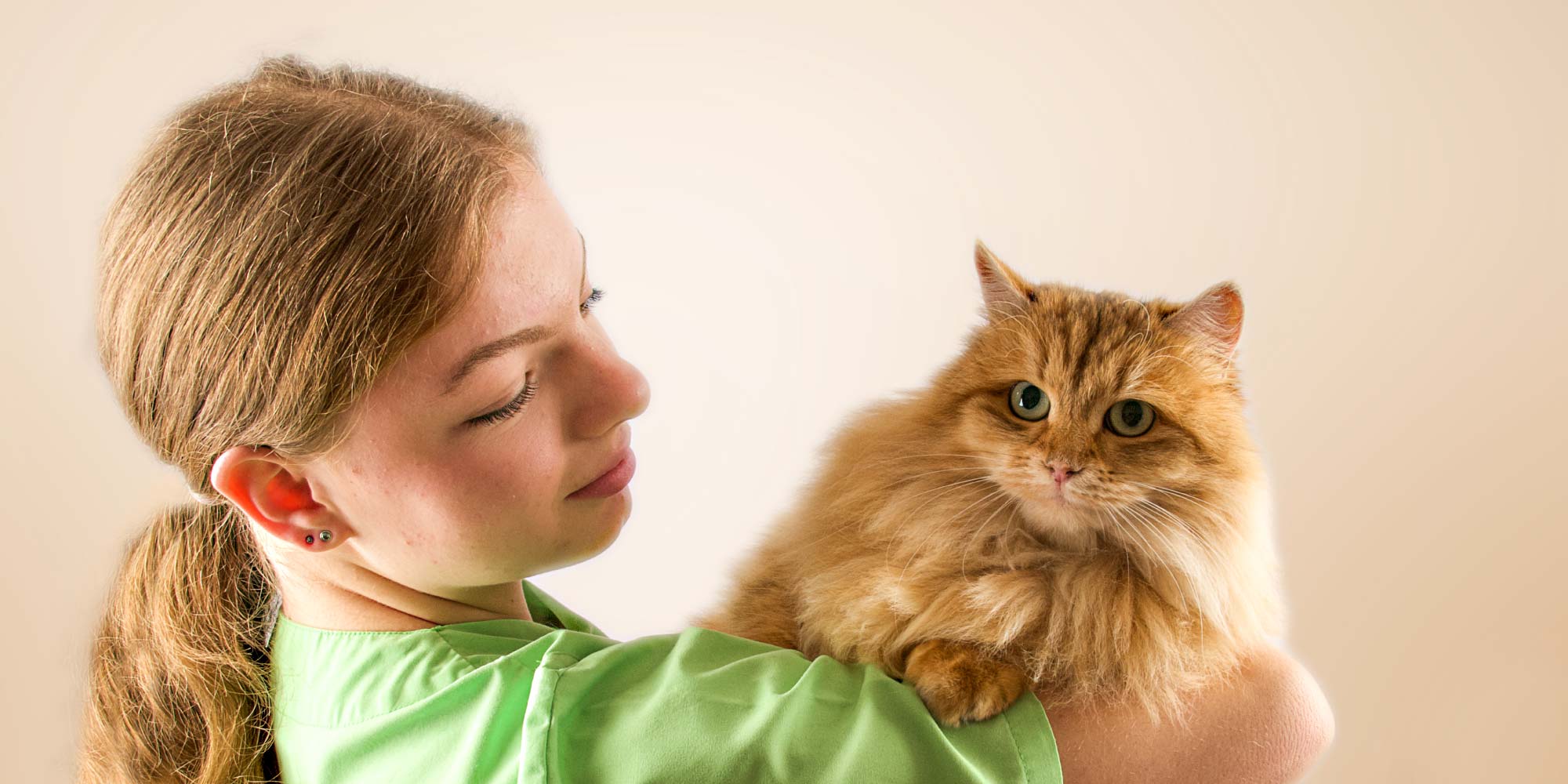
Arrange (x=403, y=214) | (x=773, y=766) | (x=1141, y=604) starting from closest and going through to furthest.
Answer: (x=773, y=766) → (x=403, y=214) → (x=1141, y=604)

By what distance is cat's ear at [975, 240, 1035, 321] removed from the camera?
1338 mm

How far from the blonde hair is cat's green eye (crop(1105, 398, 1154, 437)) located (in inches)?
28.1

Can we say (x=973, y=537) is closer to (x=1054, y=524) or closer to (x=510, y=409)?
(x=1054, y=524)

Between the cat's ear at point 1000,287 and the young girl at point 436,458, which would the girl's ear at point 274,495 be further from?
the cat's ear at point 1000,287

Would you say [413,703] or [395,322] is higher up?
[395,322]

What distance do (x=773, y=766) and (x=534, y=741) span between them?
8.7 inches

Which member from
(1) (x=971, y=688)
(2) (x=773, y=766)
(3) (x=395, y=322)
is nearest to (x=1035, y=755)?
(1) (x=971, y=688)

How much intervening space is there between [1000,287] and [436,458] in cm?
69

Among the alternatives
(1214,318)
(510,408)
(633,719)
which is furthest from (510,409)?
(1214,318)

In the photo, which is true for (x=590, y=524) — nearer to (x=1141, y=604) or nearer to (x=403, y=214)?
(x=403, y=214)

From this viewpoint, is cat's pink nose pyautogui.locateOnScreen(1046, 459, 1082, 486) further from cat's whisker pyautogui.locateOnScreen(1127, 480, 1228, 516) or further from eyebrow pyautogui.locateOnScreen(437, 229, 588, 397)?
eyebrow pyautogui.locateOnScreen(437, 229, 588, 397)

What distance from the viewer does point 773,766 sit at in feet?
3.18

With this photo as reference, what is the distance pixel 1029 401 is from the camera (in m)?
1.28

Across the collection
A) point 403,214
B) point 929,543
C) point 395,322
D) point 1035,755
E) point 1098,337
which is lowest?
point 1035,755
